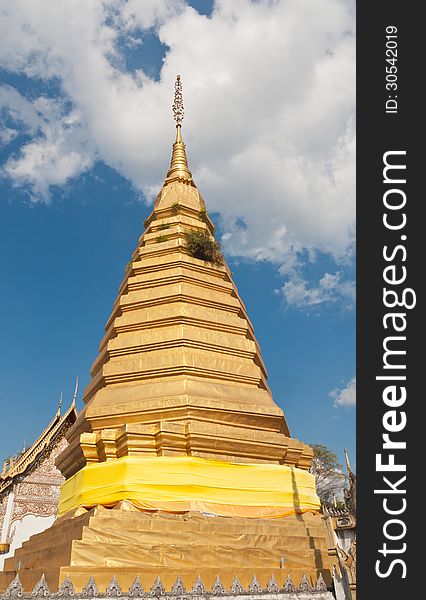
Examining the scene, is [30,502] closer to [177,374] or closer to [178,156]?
[177,374]

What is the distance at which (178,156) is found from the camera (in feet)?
51.6

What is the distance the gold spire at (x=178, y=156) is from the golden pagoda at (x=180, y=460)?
10.6 feet

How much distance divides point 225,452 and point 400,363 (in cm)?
A: 462

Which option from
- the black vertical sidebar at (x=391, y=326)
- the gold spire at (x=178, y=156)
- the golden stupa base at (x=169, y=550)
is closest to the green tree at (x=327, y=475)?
the gold spire at (x=178, y=156)

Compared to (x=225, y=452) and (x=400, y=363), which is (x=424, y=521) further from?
(x=225, y=452)

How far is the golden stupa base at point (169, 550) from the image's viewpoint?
679 cm

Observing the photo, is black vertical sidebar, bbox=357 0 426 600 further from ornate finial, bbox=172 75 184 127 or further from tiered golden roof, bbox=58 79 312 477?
ornate finial, bbox=172 75 184 127

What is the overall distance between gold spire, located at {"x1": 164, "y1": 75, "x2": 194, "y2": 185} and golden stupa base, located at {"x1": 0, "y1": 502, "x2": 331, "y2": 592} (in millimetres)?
9595

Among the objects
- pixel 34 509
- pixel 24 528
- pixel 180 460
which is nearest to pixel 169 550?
pixel 180 460

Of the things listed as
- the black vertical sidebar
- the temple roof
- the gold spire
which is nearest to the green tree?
the temple roof

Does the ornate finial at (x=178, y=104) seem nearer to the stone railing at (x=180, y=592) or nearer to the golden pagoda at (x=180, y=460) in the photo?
the golden pagoda at (x=180, y=460)

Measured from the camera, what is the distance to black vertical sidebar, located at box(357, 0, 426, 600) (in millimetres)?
5020

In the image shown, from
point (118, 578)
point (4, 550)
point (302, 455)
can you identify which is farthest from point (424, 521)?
point (4, 550)

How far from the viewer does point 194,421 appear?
355 inches
